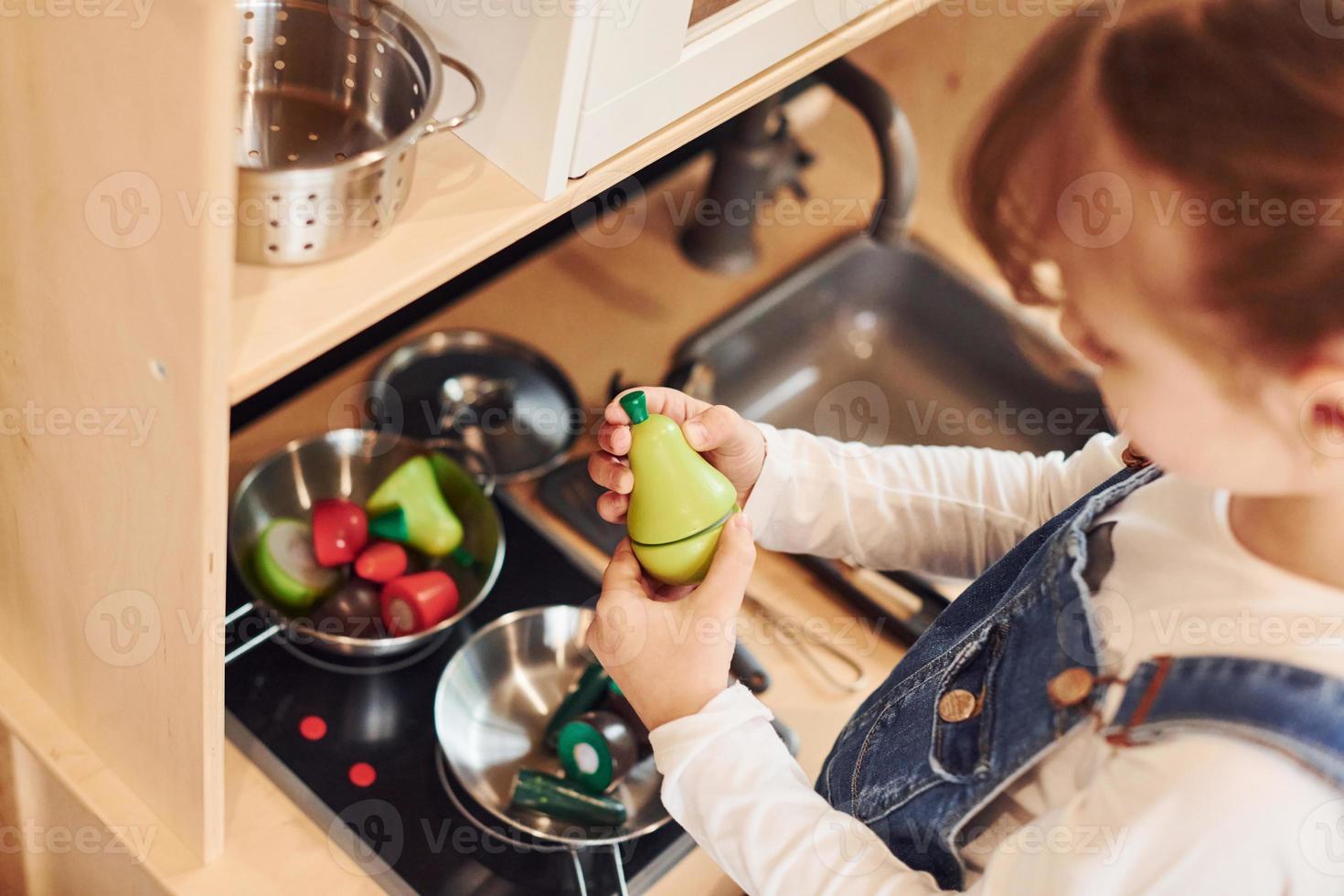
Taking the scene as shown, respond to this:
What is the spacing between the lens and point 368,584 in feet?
3.30

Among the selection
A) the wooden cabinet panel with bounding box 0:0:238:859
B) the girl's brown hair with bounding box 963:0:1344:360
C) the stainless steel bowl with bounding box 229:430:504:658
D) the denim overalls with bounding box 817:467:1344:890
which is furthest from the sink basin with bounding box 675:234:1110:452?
the girl's brown hair with bounding box 963:0:1344:360

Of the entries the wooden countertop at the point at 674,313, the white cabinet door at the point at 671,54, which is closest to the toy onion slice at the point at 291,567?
the wooden countertop at the point at 674,313

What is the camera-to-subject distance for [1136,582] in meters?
0.65

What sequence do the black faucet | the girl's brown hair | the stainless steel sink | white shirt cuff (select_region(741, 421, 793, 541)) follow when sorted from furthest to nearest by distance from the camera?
the stainless steel sink → the black faucet → white shirt cuff (select_region(741, 421, 793, 541)) → the girl's brown hair

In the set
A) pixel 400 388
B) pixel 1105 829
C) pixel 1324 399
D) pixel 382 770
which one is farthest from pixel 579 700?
pixel 1324 399

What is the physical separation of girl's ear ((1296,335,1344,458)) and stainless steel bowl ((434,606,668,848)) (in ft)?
1.75

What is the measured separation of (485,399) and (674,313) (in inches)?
10.1

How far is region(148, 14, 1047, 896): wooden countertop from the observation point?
2.92 feet

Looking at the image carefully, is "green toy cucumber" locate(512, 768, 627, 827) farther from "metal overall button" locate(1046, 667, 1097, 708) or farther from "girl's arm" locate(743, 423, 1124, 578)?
"metal overall button" locate(1046, 667, 1097, 708)

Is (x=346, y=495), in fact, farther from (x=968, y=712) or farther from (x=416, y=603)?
(x=968, y=712)

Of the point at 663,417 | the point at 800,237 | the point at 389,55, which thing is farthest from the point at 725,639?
the point at 800,237

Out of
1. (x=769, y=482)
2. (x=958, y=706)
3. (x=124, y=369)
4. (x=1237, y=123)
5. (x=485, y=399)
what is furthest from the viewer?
(x=485, y=399)

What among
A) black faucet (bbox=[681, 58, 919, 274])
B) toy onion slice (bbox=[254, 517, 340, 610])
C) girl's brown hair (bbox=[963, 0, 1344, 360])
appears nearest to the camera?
girl's brown hair (bbox=[963, 0, 1344, 360])

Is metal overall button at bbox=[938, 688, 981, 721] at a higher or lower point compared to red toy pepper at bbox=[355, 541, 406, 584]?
higher
